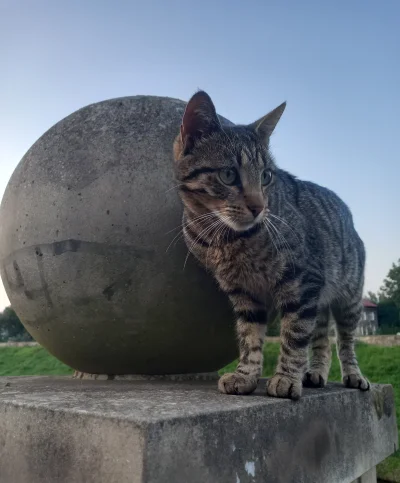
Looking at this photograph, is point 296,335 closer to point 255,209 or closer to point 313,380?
point 313,380

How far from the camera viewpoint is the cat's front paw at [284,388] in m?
2.53

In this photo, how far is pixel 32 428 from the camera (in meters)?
2.15

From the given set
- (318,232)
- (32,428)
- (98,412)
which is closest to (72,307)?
(32,428)

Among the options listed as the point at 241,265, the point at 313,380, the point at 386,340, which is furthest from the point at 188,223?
the point at 386,340

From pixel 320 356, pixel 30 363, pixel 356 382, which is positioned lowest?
pixel 30 363

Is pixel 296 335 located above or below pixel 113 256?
below

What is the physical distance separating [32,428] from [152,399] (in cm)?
52

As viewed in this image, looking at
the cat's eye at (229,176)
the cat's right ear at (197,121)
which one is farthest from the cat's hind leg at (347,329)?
the cat's right ear at (197,121)

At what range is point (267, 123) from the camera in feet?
10.4

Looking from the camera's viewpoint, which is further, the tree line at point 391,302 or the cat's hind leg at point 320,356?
the tree line at point 391,302

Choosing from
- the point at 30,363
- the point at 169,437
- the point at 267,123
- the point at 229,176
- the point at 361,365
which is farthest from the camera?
the point at 30,363

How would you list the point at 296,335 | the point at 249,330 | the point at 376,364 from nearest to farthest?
the point at 296,335 < the point at 249,330 < the point at 376,364

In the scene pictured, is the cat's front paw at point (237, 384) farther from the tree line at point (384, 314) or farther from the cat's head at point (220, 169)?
the tree line at point (384, 314)

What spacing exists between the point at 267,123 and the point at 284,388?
1605 mm
